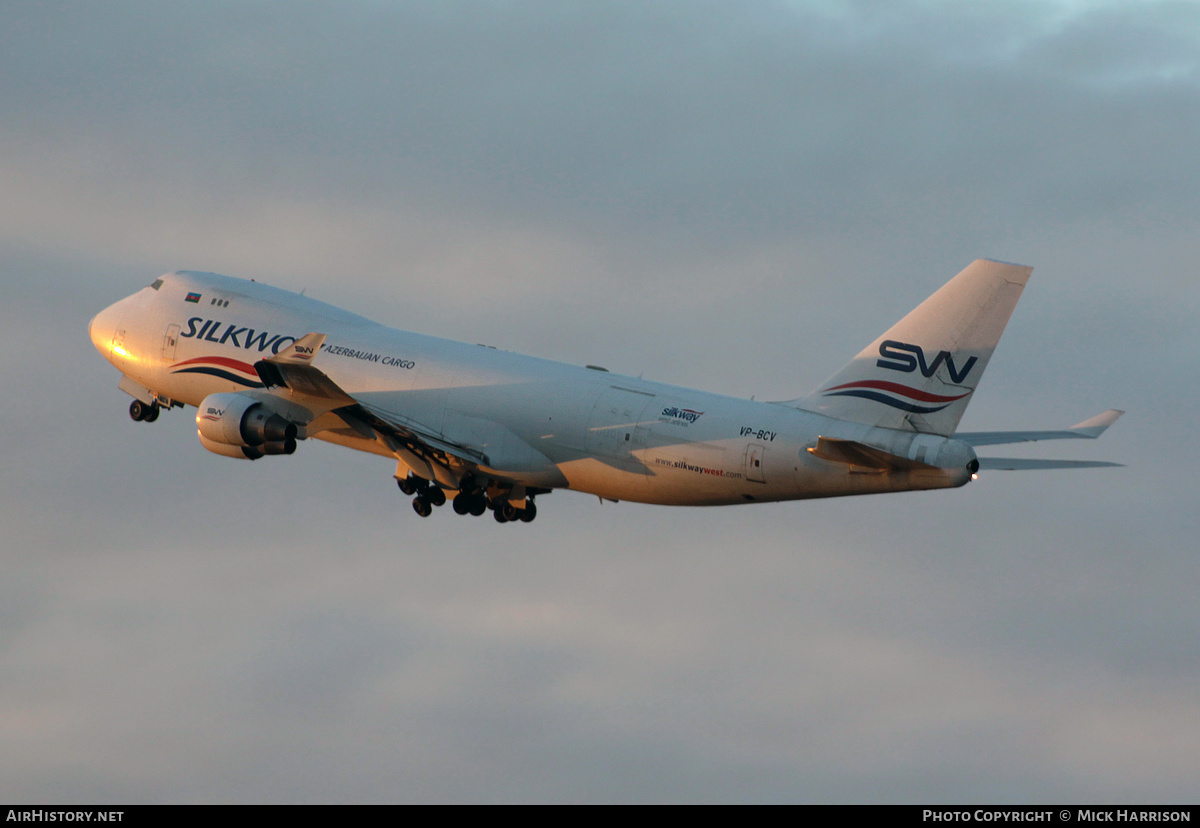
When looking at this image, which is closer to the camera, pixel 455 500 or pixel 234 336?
pixel 455 500

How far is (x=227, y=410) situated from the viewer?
4750 centimetres

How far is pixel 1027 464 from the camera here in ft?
144

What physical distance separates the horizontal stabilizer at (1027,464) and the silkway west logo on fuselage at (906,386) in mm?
2904

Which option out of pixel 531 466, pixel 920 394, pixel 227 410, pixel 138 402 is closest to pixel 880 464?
pixel 920 394

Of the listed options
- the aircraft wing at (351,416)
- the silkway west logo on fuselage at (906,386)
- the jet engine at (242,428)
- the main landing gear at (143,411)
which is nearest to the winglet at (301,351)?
the aircraft wing at (351,416)

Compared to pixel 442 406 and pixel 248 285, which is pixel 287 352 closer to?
pixel 442 406

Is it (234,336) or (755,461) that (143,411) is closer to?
(234,336)

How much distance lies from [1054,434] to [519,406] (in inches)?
561

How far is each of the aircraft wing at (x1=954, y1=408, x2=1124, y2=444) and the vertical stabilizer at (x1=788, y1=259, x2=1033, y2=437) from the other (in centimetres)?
217

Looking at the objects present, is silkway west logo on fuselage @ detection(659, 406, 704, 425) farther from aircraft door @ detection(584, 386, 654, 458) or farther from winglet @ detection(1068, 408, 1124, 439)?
winglet @ detection(1068, 408, 1124, 439)

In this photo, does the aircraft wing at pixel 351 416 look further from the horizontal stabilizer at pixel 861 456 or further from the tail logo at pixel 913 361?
the tail logo at pixel 913 361

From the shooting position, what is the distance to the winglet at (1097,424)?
4384cm

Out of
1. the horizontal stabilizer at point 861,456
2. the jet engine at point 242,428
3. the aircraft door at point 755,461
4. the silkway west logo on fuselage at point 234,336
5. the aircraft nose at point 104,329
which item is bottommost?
the horizontal stabilizer at point 861,456

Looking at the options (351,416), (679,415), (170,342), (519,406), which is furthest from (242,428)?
(679,415)
